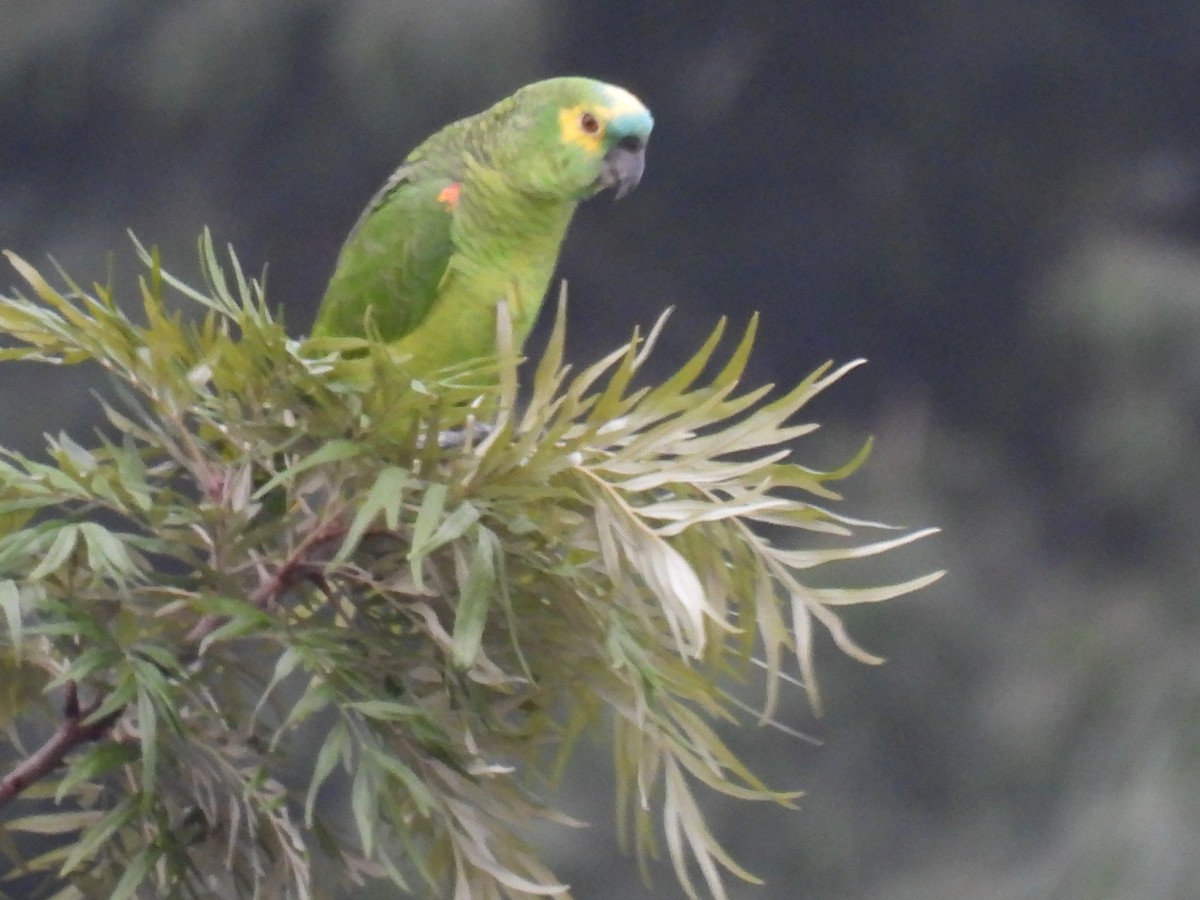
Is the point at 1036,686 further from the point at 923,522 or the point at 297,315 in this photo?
the point at 297,315

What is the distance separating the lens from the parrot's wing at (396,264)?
2.99 feet

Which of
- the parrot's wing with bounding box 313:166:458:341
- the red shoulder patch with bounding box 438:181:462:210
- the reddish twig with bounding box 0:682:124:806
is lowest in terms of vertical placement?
the reddish twig with bounding box 0:682:124:806

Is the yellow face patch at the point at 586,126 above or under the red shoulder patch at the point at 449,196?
above

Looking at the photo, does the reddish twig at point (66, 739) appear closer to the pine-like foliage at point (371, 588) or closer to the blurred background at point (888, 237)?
the pine-like foliage at point (371, 588)

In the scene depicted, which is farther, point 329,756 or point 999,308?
point 999,308

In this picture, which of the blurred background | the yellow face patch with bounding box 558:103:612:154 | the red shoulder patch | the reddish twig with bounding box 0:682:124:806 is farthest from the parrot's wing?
the reddish twig with bounding box 0:682:124:806

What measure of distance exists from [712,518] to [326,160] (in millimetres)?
734

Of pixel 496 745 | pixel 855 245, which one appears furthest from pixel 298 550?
pixel 855 245

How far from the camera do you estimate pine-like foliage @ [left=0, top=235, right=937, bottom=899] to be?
0.57m

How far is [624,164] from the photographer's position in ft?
2.97

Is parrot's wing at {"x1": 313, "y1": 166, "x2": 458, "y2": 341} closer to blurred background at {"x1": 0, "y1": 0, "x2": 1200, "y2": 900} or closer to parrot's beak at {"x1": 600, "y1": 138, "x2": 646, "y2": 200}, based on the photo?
parrot's beak at {"x1": 600, "y1": 138, "x2": 646, "y2": 200}

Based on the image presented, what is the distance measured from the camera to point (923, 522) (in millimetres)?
1192

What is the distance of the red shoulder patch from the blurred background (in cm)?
26

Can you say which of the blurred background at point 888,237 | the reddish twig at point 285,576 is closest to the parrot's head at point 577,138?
the blurred background at point 888,237
